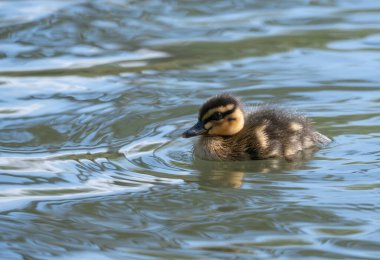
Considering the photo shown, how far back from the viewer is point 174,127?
6.50 metres

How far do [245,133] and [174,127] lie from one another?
703 mm

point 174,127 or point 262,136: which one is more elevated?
point 262,136

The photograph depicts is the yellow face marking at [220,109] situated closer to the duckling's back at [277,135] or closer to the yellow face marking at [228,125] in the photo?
the yellow face marking at [228,125]

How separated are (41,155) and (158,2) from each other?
456 centimetres

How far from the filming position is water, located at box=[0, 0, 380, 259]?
4520 mm

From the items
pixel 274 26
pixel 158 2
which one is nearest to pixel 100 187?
pixel 274 26

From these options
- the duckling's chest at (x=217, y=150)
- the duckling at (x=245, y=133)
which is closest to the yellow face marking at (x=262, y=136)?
the duckling at (x=245, y=133)

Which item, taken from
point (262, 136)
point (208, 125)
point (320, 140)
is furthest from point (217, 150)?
point (320, 140)

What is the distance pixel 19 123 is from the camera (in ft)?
21.5

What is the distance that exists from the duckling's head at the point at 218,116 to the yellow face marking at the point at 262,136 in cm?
13

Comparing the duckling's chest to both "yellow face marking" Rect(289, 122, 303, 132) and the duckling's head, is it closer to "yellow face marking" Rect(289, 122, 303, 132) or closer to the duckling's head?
the duckling's head

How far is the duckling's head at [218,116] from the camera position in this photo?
584 cm

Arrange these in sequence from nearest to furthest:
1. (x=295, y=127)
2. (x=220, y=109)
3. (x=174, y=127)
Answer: (x=220, y=109) → (x=295, y=127) → (x=174, y=127)

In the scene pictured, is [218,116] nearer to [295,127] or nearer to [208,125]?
[208,125]
